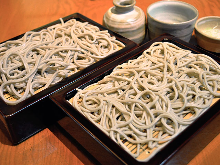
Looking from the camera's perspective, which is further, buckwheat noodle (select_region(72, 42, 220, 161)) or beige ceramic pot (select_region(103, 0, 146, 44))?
beige ceramic pot (select_region(103, 0, 146, 44))

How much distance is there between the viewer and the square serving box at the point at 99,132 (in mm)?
800

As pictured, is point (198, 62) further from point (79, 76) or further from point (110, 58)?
point (79, 76)

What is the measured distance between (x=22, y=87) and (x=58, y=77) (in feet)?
0.58

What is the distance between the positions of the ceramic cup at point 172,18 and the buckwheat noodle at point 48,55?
279 mm

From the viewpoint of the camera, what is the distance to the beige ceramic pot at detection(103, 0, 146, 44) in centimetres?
150

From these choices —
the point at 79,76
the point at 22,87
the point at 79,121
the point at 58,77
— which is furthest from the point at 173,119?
the point at 22,87

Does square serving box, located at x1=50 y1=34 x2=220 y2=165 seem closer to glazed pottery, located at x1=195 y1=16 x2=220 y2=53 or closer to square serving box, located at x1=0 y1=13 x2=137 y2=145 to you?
square serving box, located at x1=0 y1=13 x2=137 y2=145

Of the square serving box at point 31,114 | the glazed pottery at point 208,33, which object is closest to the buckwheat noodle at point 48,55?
the square serving box at point 31,114

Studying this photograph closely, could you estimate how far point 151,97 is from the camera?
3.30ft

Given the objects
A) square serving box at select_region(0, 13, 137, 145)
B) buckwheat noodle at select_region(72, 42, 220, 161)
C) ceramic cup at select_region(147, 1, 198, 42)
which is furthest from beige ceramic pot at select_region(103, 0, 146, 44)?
square serving box at select_region(0, 13, 137, 145)

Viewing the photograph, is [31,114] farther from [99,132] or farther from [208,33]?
[208,33]

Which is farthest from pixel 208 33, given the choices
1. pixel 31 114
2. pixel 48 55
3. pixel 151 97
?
pixel 31 114

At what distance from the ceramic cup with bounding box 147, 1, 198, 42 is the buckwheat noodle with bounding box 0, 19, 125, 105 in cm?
28

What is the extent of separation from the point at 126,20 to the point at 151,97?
2.20 feet
